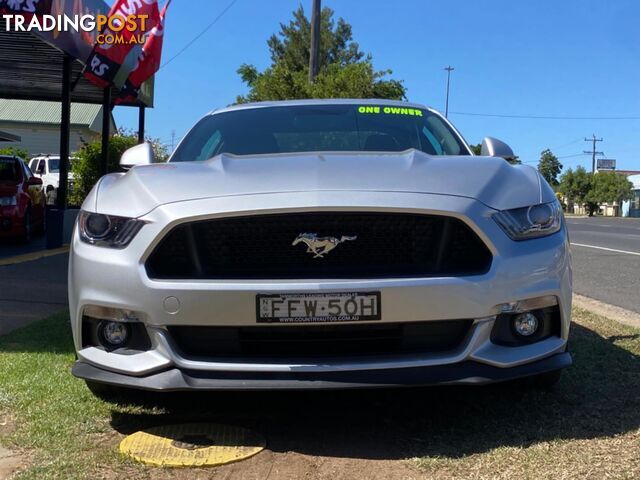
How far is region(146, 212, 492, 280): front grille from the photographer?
108 inches

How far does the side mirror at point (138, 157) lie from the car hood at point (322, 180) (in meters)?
0.65

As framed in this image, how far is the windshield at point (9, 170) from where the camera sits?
38.2 feet

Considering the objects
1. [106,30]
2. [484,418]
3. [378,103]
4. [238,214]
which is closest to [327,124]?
[378,103]

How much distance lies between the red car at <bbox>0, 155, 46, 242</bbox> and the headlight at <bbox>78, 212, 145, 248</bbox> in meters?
9.09

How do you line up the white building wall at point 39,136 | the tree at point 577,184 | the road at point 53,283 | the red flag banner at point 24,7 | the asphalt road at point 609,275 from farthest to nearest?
the tree at point 577,184 → the white building wall at point 39,136 → the red flag banner at point 24,7 → the asphalt road at point 609,275 → the road at point 53,283

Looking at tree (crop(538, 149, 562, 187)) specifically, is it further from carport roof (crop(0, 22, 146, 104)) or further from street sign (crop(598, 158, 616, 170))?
carport roof (crop(0, 22, 146, 104))

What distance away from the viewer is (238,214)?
2.68 m

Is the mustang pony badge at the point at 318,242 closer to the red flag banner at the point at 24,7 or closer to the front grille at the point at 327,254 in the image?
the front grille at the point at 327,254

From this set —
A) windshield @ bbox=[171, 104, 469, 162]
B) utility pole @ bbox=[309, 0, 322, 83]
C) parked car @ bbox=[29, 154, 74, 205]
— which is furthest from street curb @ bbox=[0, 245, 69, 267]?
parked car @ bbox=[29, 154, 74, 205]

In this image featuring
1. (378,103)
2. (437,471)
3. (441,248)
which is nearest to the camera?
(437,471)

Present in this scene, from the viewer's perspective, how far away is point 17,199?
11.2 metres

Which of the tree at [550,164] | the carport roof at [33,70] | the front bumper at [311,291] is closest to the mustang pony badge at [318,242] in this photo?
the front bumper at [311,291]

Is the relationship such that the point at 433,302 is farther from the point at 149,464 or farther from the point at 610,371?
the point at 610,371

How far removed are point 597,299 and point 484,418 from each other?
403cm
